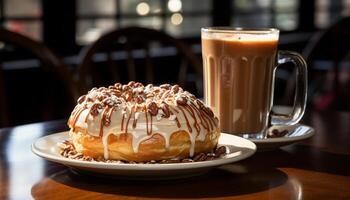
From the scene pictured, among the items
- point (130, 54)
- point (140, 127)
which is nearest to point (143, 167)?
point (140, 127)

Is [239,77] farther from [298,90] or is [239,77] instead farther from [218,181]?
[218,181]

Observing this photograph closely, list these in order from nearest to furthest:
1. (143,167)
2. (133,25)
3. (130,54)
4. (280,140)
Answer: (143,167)
(280,140)
(130,54)
(133,25)

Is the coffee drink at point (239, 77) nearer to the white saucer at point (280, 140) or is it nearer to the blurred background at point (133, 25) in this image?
the white saucer at point (280, 140)

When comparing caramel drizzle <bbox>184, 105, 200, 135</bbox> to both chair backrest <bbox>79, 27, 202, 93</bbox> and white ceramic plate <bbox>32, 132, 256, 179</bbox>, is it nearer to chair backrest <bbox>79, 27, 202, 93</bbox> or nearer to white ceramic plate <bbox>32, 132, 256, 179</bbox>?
white ceramic plate <bbox>32, 132, 256, 179</bbox>

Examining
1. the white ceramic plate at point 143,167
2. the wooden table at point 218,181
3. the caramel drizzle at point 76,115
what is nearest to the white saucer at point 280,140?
the wooden table at point 218,181

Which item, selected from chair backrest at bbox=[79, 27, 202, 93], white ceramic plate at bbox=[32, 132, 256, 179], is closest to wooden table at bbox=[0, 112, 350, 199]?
white ceramic plate at bbox=[32, 132, 256, 179]
